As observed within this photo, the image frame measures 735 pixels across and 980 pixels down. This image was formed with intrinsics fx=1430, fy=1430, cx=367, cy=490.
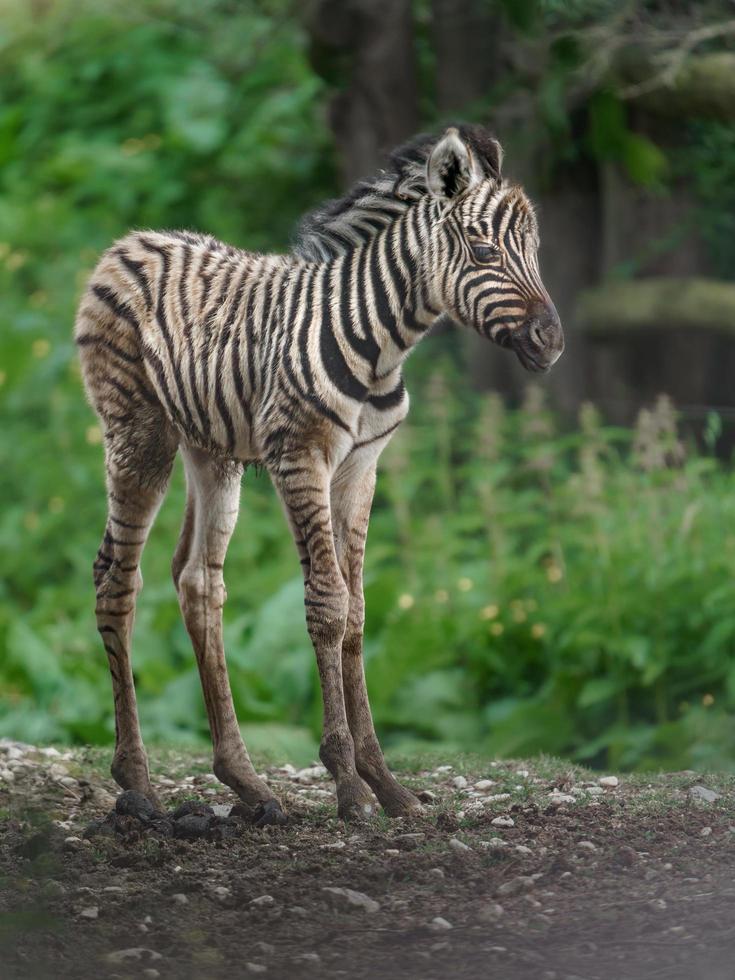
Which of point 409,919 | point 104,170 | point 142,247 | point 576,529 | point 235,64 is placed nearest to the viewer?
point 409,919

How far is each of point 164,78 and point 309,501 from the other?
7.98 m

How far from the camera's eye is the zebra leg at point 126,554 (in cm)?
410

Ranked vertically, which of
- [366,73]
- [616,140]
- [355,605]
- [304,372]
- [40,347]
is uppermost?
[366,73]

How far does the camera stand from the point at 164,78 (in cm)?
1095

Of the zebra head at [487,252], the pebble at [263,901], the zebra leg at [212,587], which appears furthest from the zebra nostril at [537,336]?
the pebble at [263,901]

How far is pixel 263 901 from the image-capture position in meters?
3.31

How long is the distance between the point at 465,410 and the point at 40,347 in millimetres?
2900

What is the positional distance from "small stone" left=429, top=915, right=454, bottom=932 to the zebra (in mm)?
719

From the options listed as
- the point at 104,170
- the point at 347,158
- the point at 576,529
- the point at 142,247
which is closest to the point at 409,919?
the point at 142,247

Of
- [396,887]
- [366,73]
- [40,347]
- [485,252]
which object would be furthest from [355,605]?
[40,347]

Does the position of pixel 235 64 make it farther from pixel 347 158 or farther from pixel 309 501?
pixel 309 501

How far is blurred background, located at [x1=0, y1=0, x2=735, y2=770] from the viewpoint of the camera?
21.0ft

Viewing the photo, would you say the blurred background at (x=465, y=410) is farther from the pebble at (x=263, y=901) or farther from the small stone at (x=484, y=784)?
the pebble at (x=263, y=901)

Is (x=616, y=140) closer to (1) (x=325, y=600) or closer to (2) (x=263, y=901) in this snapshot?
(1) (x=325, y=600)
